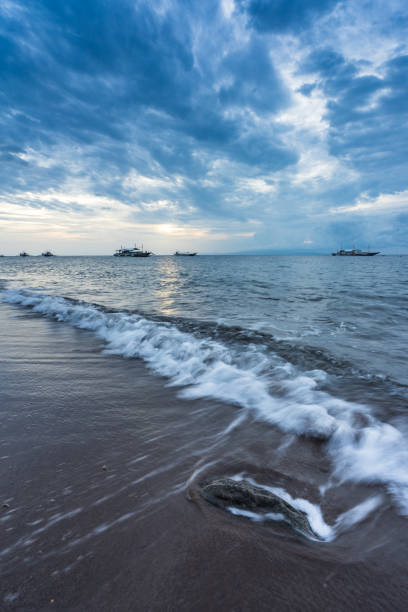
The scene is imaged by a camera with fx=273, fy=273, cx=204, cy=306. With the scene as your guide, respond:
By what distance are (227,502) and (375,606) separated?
3.21 feet

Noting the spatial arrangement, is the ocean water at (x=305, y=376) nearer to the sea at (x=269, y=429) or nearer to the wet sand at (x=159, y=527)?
the sea at (x=269, y=429)

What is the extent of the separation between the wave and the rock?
0.81 m

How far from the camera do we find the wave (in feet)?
9.09

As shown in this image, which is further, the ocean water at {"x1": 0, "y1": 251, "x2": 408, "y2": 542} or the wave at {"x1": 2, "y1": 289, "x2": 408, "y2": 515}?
the wave at {"x1": 2, "y1": 289, "x2": 408, "y2": 515}

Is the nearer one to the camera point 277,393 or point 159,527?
point 159,527

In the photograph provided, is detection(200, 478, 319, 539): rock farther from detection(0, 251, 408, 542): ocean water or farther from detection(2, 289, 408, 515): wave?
detection(2, 289, 408, 515): wave

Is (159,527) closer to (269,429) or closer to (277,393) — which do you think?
(269,429)

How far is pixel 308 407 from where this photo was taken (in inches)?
146

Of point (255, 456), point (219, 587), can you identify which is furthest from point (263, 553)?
point (255, 456)

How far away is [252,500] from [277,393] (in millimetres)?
2408

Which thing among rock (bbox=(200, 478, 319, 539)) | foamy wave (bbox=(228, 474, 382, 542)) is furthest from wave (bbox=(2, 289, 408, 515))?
rock (bbox=(200, 478, 319, 539))

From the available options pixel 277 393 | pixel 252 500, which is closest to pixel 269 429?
pixel 277 393

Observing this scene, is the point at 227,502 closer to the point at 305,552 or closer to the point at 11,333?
the point at 305,552

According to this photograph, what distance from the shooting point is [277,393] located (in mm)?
4336
